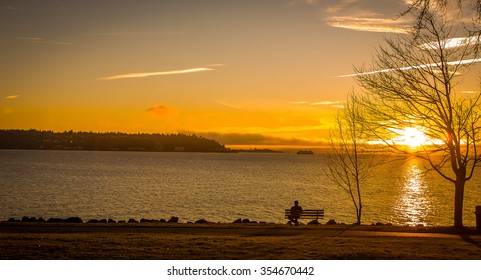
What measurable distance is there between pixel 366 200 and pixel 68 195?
3767 cm

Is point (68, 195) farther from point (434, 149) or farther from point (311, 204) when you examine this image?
point (434, 149)

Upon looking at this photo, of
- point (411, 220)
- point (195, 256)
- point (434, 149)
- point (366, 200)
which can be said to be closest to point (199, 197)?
point (366, 200)

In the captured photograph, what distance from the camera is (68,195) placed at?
71.4 meters

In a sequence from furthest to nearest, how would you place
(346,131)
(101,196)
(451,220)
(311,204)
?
(101,196) → (311,204) → (451,220) → (346,131)

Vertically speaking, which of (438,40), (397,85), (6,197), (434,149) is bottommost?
(6,197)

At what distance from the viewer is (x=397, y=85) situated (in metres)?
22.1

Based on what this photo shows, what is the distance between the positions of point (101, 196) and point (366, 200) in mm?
33505

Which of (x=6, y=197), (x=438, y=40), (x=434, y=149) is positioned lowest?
(x=6, y=197)

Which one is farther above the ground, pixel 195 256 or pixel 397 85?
pixel 397 85

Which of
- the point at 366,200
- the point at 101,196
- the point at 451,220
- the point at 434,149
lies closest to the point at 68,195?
the point at 101,196

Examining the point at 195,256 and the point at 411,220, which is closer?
the point at 195,256
